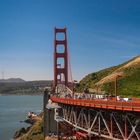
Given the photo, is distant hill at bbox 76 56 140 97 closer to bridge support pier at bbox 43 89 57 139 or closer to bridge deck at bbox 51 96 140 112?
bridge support pier at bbox 43 89 57 139

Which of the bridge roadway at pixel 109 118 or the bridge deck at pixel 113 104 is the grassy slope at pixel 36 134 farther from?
the bridge deck at pixel 113 104

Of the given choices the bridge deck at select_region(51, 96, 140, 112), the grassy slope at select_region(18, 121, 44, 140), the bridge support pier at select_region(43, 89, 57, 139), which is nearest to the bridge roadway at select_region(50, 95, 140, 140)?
the bridge deck at select_region(51, 96, 140, 112)

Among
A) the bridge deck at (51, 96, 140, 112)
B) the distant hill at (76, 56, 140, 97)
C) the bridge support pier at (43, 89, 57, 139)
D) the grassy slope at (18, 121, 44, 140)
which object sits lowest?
the grassy slope at (18, 121, 44, 140)

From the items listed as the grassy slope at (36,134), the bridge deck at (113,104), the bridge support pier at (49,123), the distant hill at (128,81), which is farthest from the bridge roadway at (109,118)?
the distant hill at (128,81)

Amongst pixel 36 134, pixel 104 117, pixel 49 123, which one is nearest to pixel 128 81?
pixel 36 134

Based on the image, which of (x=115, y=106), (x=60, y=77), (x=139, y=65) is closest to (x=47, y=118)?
(x=60, y=77)

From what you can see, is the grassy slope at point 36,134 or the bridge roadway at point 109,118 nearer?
the bridge roadway at point 109,118

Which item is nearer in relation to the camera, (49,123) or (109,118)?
(109,118)

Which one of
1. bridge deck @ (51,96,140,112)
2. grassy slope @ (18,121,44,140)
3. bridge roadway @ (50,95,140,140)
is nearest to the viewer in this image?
bridge deck @ (51,96,140,112)

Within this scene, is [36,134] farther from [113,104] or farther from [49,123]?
[113,104]

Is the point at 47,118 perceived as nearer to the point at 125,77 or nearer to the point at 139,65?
the point at 125,77

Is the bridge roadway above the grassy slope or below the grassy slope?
above
